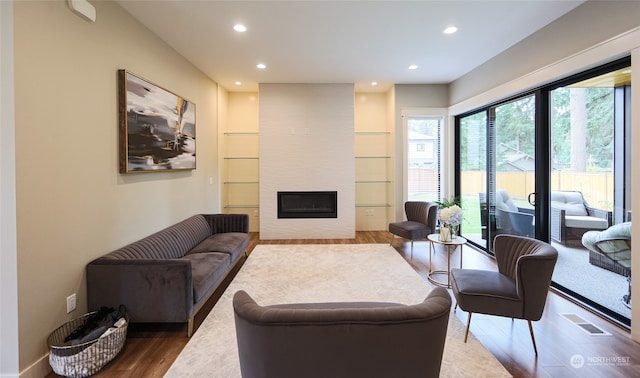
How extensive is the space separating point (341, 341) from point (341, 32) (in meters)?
3.34

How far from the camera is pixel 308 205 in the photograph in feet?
18.8

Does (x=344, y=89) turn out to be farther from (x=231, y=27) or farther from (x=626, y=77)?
(x=626, y=77)

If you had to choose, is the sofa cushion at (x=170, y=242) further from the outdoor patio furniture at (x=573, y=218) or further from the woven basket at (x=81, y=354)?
the outdoor patio furniture at (x=573, y=218)

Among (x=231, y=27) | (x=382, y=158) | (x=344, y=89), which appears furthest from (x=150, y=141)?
(x=382, y=158)

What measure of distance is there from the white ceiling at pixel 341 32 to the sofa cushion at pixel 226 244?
8.20 ft

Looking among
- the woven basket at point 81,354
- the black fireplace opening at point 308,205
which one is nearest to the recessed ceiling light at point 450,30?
the black fireplace opening at point 308,205

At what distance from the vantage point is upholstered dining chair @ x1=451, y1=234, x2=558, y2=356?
2080 millimetres

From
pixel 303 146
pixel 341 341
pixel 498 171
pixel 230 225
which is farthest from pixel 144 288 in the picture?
pixel 498 171

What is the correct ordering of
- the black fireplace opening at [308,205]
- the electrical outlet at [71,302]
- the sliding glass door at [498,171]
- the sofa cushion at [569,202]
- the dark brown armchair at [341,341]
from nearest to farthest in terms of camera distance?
the dark brown armchair at [341,341] < the electrical outlet at [71,302] < the sofa cushion at [569,202] < the sliding glass door at [498,171] < the black fireplace opening at [308,205]

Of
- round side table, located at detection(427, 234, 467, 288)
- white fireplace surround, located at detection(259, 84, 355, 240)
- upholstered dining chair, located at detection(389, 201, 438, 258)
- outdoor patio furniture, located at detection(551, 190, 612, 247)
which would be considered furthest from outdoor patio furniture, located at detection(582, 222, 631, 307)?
white fireplace surround, located at detection(259, 84, 355, 240)

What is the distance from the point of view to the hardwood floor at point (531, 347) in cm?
199

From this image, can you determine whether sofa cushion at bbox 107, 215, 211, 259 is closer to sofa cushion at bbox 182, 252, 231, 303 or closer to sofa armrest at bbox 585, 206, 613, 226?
sofa cushion at bbox 182, 252, 231, 303

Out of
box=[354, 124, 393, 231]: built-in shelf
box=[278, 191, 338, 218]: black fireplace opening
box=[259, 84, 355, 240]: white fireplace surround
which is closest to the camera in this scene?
box=[259, 84, 355, 240]: white fireplace surround

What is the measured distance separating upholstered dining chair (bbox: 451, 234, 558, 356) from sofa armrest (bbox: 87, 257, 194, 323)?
7.20 feet
